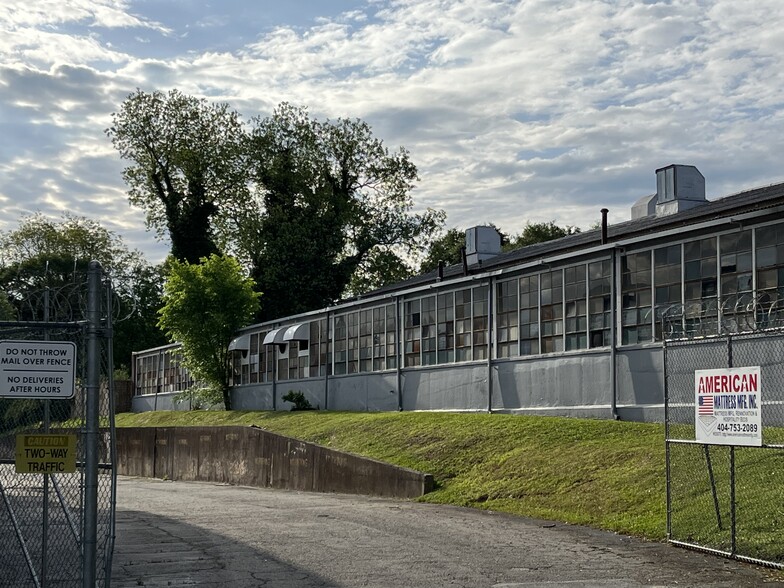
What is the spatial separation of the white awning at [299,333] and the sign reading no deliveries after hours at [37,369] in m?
34.3

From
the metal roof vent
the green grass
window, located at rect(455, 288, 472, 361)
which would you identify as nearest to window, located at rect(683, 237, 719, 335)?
the green grass

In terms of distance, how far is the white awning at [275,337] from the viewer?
44188mm

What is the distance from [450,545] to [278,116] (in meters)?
54.1

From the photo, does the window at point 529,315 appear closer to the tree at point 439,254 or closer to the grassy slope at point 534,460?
the grassy slope at point 534,460

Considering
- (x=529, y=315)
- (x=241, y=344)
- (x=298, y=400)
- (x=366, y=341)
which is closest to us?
(x=529, y=315)

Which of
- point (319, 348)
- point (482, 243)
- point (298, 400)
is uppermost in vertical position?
point (482, 243)

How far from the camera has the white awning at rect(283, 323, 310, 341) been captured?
42.7m

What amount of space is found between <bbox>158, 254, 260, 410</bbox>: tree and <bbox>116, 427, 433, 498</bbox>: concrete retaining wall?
5.92 meters

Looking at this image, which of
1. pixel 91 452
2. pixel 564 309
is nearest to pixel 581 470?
pixel 564 309

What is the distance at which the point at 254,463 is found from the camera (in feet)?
106

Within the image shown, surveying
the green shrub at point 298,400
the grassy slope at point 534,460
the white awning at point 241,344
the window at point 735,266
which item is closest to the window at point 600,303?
the grassy slope at point 534,460

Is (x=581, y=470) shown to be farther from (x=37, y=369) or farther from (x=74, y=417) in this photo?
(x=37, y=369)

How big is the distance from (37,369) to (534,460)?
46.9 feet

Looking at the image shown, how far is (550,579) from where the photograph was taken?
38.5 feet
